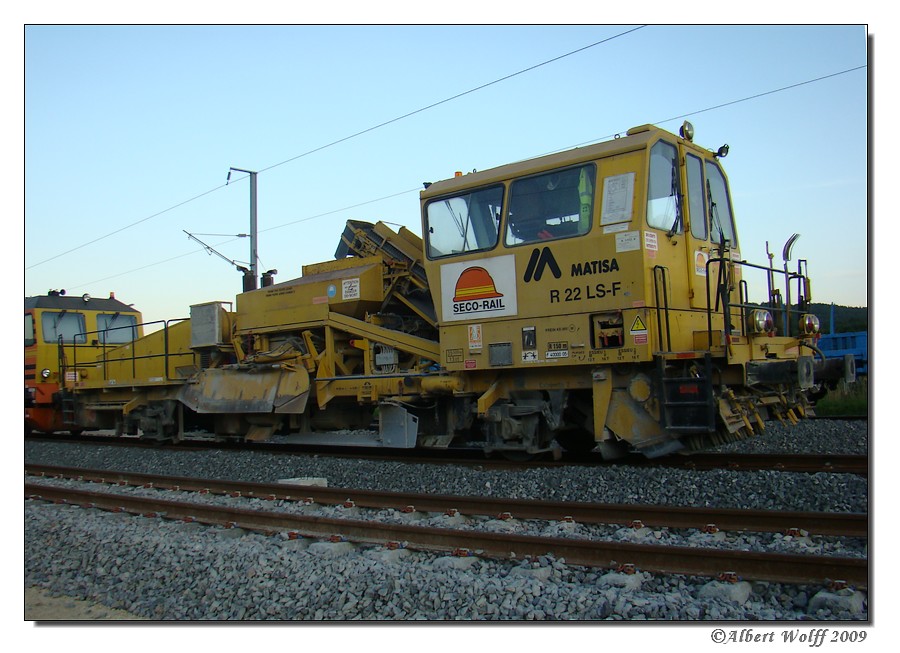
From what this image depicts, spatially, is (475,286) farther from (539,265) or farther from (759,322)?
(759,322)

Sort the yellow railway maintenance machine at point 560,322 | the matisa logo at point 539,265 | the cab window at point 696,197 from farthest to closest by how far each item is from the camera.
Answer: the cab window at point 696,197
the matisa logo at point 539,265
the yellow railway maintenance machine at point 560,322

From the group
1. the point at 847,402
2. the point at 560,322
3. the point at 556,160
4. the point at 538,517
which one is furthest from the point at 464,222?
the point at 847,402

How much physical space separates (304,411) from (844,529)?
24.6 feet

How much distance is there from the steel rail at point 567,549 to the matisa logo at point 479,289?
3.40 metres

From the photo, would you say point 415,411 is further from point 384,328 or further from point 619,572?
point 619,572

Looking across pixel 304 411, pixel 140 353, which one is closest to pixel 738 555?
pixel 304 411

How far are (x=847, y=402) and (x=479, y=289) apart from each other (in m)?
8.80

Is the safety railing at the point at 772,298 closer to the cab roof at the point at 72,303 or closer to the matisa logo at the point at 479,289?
the matisa logo at the point at 479,289

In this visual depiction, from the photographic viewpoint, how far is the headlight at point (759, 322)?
7625mm

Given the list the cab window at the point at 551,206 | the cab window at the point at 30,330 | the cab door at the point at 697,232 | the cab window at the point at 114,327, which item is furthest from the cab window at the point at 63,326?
the cab door at the point at 697,232

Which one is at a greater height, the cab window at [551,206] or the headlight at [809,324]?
the cab window at [551,206]

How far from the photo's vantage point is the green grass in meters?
13.2

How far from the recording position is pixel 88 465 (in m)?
11.5

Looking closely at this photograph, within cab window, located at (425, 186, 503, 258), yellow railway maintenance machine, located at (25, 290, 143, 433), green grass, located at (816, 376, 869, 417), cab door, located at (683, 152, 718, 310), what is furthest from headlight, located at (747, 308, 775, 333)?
yellow railway maintenance machine, located at (25, 290, 143, 433)
